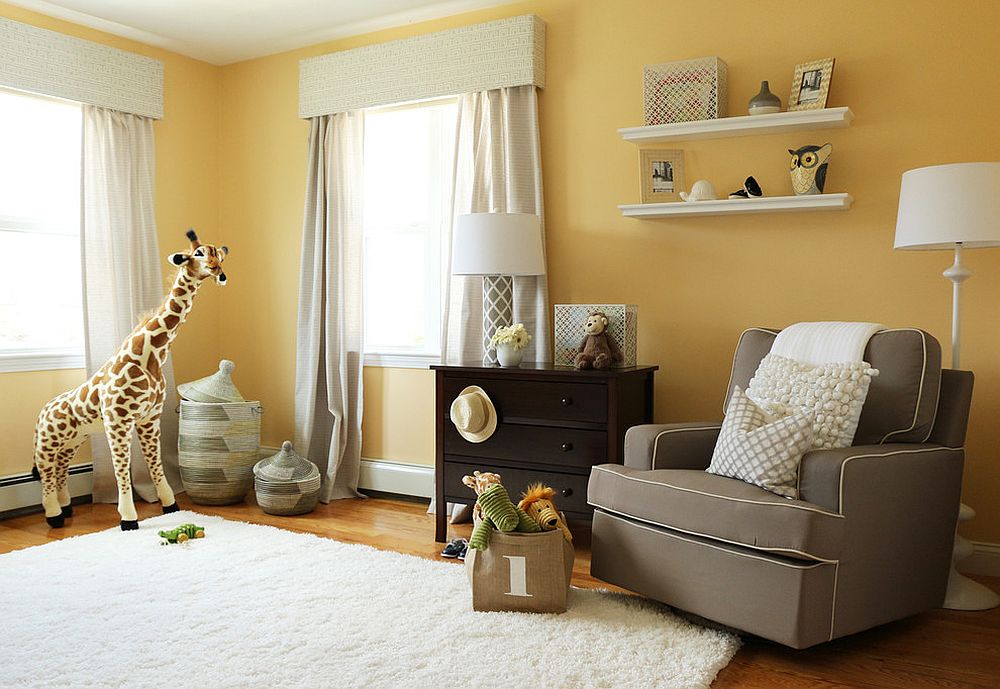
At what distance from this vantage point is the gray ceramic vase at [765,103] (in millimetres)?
3424

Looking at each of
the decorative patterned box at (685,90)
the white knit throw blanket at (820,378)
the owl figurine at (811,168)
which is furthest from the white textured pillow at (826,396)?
the decorative patterned box at (685,90)

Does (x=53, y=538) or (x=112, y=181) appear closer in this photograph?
(x=53, y=538)

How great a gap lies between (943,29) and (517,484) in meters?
2.30

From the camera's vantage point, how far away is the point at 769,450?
2584 millimetres

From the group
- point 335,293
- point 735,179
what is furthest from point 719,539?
point 335,293

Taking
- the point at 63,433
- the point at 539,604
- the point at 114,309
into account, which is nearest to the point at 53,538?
the point at 63,433

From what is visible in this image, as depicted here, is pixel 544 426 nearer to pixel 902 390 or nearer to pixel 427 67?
pixel 902 390

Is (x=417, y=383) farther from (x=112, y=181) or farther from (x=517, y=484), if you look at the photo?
(x=112, y=181)

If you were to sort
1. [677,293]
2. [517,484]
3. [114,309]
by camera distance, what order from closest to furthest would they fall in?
[517,484], [677,293], [114,309]

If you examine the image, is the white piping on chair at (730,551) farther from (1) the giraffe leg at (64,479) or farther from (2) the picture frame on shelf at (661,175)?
(1) the giraffe leg at (64,479)

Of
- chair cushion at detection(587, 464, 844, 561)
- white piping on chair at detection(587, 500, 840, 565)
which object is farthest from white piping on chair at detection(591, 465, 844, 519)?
white piping on chair at detection(587, 500, 840, 565)

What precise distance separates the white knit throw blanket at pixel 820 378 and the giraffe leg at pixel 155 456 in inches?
102

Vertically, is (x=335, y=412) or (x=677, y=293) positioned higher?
(x=677, y=293)

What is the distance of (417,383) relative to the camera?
4.54m
